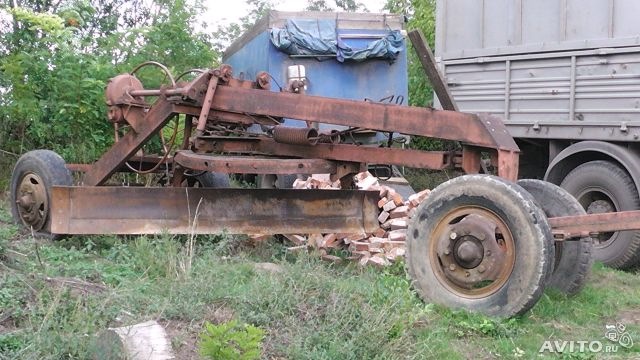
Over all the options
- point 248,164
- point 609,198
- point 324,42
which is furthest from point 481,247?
point 324,42

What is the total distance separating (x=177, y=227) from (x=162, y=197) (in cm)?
28

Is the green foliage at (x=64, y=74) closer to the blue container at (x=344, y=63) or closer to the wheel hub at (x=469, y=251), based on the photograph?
the blue container at (x=344, y=63)

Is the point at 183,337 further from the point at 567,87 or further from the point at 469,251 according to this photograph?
the point at 567,87

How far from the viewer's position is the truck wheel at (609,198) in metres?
7.56

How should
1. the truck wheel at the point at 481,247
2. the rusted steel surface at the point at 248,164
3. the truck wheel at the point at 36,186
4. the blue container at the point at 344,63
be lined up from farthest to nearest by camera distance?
the blue container at the point at 344,63 < the truck wheel at the point at 36,186 < the rusted steel surface at the point at 248,164 < the truck wheel at the point at 481,247

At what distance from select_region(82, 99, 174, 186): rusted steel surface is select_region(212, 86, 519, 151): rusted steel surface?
491 mm

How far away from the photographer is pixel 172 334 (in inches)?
152

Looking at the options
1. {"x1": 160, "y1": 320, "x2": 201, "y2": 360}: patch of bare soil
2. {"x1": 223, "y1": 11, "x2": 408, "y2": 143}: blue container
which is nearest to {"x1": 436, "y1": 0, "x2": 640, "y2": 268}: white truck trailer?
{"x1": 223, "y1": 11, "x2": 408, "y2": 143}: blue container

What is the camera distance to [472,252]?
4.76 meters

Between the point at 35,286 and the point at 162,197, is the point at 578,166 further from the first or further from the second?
the point at 35,286

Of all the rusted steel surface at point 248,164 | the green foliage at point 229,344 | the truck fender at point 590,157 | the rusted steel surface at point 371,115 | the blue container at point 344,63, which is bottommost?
the green foliage at point 229,344

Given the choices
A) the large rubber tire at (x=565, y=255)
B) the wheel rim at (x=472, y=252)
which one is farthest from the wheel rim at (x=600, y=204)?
the wheel rim at (x=472, y=252)

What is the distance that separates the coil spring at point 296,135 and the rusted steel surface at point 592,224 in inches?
75.4

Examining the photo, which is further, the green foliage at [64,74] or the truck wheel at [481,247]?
the green foliage at [64,74]
